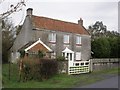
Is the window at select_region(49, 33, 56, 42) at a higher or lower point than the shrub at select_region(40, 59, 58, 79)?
higher

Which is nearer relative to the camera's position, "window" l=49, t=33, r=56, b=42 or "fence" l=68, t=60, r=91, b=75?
"fence" l=68, t=60, r=91, b=75

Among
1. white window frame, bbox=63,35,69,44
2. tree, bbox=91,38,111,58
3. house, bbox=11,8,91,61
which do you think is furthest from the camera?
tree, bbox=91,38,111,58

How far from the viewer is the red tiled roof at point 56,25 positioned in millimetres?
41869

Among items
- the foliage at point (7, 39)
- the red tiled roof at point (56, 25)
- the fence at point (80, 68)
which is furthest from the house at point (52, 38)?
the fence at point (80, 68)

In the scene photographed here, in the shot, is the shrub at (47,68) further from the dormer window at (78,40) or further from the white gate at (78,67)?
the dormer window at (78,40)

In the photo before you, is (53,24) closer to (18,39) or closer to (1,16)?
(18,39)

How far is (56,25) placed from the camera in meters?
44.9

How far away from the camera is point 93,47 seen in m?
52.0

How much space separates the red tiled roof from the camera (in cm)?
4187

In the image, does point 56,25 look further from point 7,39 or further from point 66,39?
point 7,39

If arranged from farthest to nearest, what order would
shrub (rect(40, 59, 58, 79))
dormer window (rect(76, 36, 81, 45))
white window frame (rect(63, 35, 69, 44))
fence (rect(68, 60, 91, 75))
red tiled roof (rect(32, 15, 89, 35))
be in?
dormer window (rect(76, 36, 81, 45)), white window frame (rect(63, 35, 69, 44)), red tiled roof (rect(32, 15, 89, 35)), fence (rect(68, 60, 91, 75)), shrub (rect(40, 59, 58, 79))

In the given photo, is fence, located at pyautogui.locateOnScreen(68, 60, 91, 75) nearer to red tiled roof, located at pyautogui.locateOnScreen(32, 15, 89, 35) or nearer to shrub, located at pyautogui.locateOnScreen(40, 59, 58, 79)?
shrub, located at pyautogui.locateOnScreen(40, 59, 58, 79)

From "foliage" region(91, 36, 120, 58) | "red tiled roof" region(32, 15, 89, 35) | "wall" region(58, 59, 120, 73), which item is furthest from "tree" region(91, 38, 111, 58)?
"wall" region(58, 59, 120, 73)

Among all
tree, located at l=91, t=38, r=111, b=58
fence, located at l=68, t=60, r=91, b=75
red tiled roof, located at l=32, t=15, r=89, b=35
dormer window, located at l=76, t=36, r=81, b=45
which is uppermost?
red tiled roof, located at l=32, t=15, r=89, b=35
